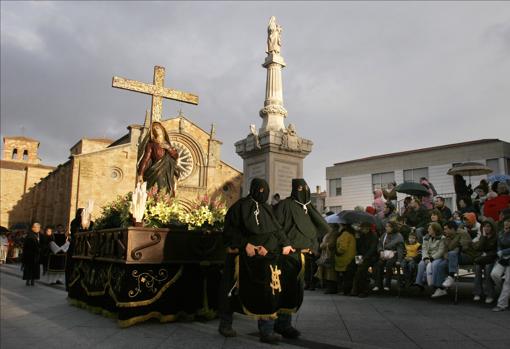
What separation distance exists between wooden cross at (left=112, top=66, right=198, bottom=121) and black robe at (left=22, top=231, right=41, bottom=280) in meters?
7.43

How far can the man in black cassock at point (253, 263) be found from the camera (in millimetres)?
5066

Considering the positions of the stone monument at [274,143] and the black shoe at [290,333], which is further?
the stone monument at [274,143]

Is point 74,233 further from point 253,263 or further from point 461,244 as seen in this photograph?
point 461,244

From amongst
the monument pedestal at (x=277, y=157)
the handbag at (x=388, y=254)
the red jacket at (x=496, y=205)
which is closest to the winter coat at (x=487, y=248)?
the handbag at (x=388, y=254)

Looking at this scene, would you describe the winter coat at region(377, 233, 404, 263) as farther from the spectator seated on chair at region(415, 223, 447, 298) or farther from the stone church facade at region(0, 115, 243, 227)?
the stone church facade at region(0, 115, 243, 227)

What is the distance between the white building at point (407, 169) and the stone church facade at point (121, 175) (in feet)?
39.2

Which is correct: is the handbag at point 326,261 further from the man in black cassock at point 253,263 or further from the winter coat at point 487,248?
the man in black cassock at point 253,263

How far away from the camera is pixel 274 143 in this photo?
45.6 ft

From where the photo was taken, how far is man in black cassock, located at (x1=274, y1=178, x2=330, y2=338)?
5332 mm

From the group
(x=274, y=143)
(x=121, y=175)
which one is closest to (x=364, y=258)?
(x=274, y=143)

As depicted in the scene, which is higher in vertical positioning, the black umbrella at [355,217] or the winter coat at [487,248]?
the black umbrella at [355,217]

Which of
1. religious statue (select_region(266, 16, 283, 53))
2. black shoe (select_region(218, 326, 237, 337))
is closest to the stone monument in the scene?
religious statue (select_region(266, 16, 283, 53))

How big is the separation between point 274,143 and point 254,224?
28.7 feet

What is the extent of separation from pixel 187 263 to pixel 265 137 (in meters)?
8.14
